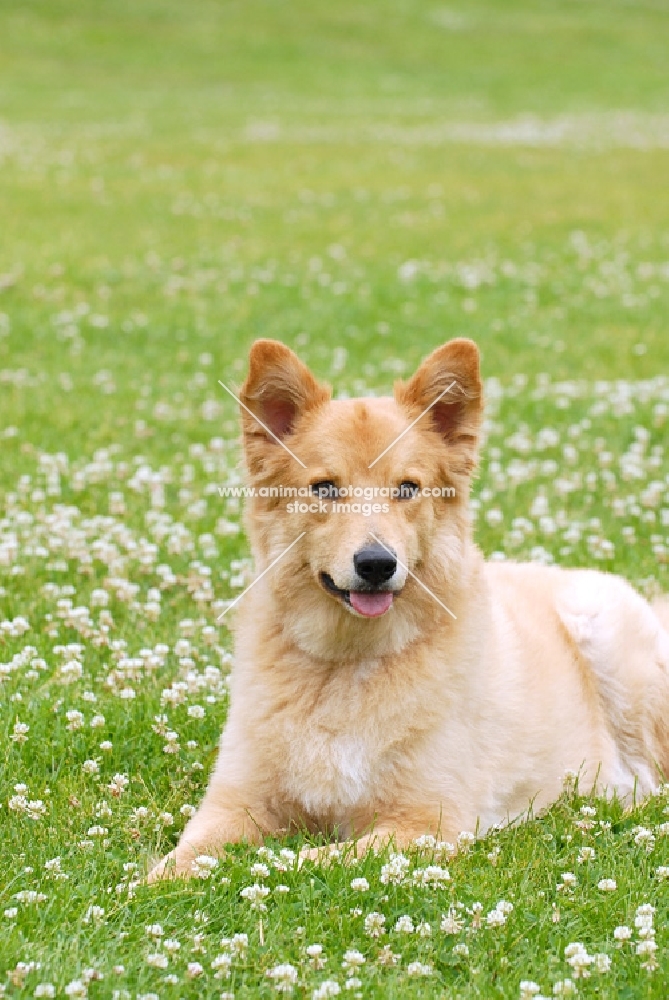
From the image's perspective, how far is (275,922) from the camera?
387 centimetres

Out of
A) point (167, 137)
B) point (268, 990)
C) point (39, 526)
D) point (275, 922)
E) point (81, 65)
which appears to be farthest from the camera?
point (81, 65)

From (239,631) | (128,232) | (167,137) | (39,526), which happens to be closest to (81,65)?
(167,137)

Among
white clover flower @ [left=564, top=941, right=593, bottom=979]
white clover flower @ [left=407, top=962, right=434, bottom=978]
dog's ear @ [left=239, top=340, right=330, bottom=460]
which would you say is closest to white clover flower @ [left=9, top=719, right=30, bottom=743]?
dog's ear @ [left=239, top=340, right=330, bottom=460]

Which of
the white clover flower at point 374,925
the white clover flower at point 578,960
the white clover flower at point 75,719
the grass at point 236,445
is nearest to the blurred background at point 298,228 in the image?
the grass at point 236,445

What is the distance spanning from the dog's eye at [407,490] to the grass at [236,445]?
129cm

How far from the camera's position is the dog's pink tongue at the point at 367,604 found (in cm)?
446

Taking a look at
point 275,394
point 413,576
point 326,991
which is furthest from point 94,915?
point 275,394

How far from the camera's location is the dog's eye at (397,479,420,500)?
183 inches

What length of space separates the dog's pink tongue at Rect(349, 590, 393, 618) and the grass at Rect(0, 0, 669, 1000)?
33.9 inches

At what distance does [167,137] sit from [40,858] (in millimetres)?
24114

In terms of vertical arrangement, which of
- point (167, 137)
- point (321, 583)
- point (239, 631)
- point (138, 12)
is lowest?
point (239, 631)

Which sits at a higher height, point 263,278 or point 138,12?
point 138,12

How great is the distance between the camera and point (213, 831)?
4449 millimetres

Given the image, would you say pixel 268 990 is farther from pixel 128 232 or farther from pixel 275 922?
pixel 128 232
